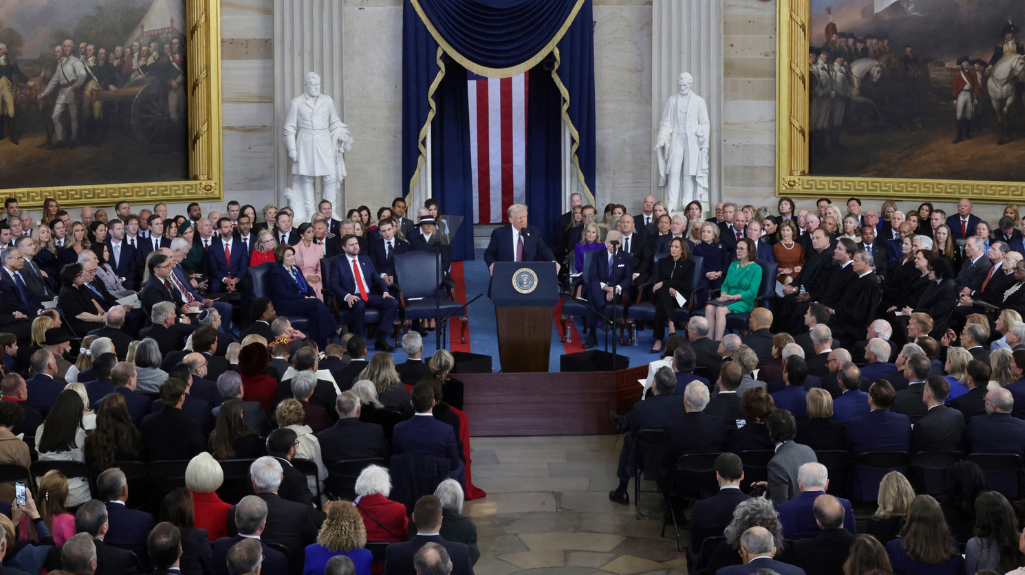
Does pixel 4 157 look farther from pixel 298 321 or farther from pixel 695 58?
pixel 695 58

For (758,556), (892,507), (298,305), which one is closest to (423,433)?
(758,556)

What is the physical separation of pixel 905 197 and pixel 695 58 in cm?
346

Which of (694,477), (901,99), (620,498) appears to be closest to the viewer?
(694,477)

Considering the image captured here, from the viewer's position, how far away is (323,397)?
26.3 feet

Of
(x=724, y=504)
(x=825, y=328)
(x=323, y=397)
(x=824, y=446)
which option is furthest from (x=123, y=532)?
(x=825, y=328)

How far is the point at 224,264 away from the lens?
12758 millimetres

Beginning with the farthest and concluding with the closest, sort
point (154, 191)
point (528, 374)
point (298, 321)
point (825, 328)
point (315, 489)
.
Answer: point (154, 191), point (298, 321), point (528, 374), point (825, 328), point (315, 489)

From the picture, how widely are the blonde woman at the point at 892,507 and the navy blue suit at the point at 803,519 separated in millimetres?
166

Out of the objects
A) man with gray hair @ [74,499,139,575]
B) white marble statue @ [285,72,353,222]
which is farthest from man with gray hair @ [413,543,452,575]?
white marble statue @ [285,72,353,222]

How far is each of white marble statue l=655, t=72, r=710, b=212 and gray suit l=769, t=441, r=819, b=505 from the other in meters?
8.99

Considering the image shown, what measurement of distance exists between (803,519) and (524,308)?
194 inches

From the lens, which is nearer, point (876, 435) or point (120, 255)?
point (876, 435)

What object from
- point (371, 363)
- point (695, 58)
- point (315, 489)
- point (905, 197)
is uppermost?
point (695, 58)

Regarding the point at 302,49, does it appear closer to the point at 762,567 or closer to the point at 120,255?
the point at 120,255
